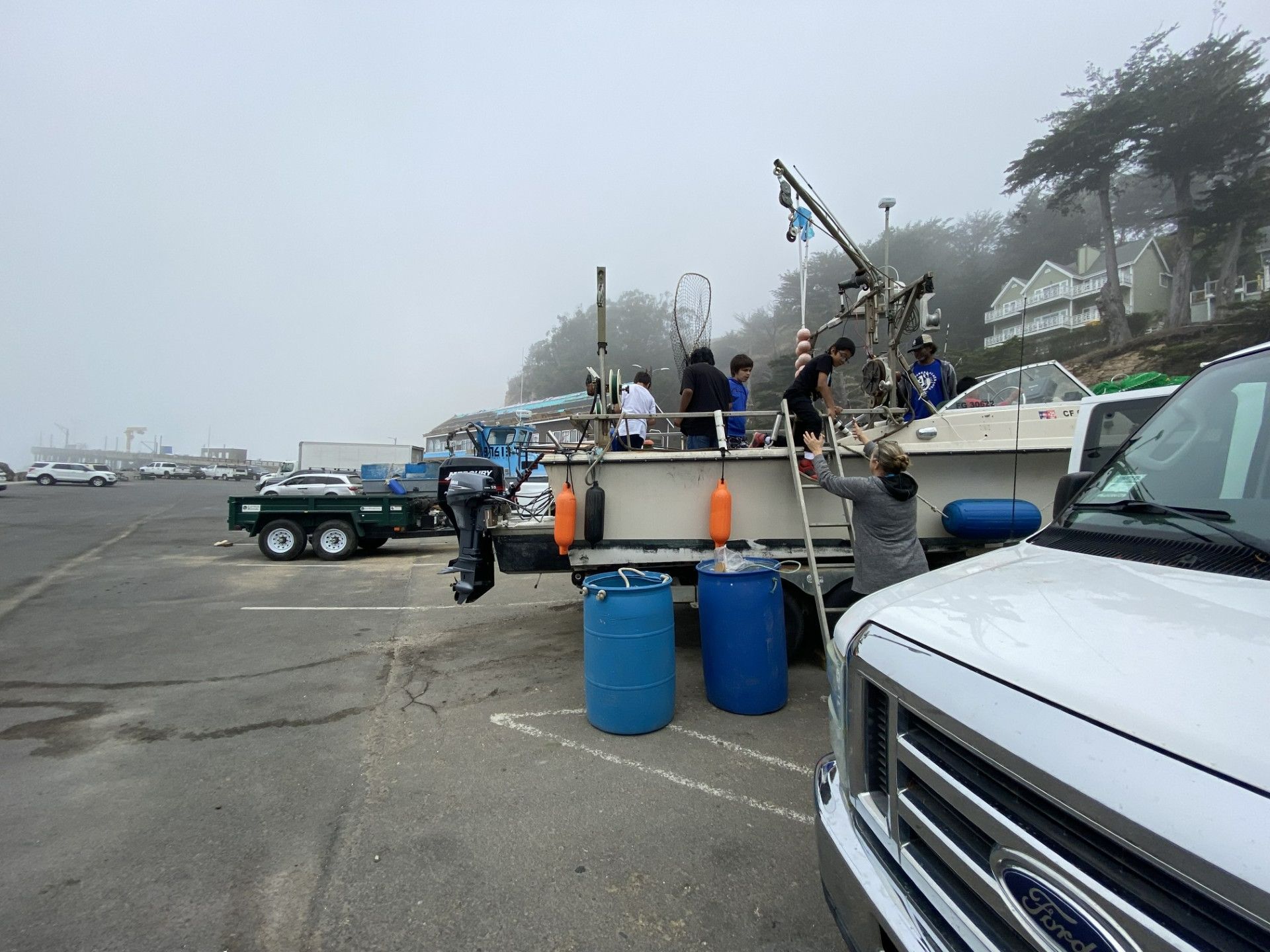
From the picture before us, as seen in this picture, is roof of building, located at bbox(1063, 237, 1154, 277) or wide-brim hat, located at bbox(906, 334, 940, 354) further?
roof of building, located at bbox(1063, 237, 1154, 277)

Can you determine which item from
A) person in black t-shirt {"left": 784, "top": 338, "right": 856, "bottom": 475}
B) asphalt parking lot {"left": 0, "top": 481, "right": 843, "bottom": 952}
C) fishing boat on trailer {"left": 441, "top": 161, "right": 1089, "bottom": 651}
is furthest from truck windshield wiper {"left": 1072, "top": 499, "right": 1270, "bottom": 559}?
person in black t-shirt {"left": 784, "top": 338, "right": 856, "bottom": 475}

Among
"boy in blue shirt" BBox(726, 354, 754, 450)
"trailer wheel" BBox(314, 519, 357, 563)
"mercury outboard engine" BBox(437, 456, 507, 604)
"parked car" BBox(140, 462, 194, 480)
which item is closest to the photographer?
"mercury outboard engine" BBox(437, 456, 507, 604)

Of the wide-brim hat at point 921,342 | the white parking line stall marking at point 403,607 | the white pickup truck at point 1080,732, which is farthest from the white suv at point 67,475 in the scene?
the white pickup truck at point 1080,732

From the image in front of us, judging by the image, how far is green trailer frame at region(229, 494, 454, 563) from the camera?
11.7 metres

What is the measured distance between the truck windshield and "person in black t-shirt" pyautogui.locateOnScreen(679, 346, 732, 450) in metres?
3.33

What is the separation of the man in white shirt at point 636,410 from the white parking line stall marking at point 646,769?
2285 mm

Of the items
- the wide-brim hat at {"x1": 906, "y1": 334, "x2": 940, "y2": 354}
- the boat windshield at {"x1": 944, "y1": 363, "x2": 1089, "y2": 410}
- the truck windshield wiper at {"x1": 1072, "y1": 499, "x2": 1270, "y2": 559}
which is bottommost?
the truck windshield wiper at {"x1": 1072, "y1": 499, "x2": 1270, "y2": 559}

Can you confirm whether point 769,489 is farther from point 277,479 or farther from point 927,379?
point 277,479

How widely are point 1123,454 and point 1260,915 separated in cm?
193

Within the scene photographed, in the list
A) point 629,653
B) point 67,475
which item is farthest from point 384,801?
point 67,475

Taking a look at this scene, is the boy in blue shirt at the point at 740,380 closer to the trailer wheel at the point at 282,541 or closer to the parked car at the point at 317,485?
the trailer wheel at the point at 282,541

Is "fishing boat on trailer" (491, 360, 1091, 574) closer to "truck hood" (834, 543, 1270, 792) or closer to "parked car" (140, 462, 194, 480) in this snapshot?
"truck hood" (834, 543, 1270, 792)

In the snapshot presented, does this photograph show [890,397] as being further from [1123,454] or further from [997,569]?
[997,569]

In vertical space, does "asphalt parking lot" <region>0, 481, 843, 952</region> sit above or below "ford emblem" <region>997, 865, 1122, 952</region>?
below
